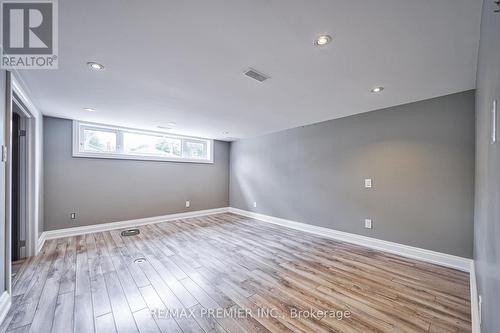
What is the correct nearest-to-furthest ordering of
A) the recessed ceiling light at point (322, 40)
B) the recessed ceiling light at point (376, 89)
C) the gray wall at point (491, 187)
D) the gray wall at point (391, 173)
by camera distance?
1. the gray wall at point (491, 187)
2. the recessed ceiling light at point (322, 40)
3. the recessed ceiling light at point (376, 89)
4. the gray wall at point (391, 173)

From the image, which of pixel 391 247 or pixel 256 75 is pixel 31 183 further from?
pixel 391 247

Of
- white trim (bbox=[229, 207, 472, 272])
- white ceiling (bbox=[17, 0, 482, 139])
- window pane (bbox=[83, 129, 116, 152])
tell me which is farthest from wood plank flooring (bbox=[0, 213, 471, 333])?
white ceiling (bbox=[17, 0, 482, 139])

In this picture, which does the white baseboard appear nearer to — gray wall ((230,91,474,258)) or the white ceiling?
the white ceiling

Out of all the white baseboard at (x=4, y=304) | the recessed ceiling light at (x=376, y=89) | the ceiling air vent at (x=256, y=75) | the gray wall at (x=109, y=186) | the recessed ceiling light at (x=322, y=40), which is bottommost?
Result: the white baseboard at (x=4, y=304)

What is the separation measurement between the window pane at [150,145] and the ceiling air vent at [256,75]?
370cm

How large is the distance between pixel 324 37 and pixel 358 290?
2430 mm

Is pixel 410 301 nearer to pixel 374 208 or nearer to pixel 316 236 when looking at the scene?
pixel 374 208

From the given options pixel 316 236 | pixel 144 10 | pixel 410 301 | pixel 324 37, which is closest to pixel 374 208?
pixel 316 236

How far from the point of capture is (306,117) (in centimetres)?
365

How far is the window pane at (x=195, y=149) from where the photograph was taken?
5512 millimetres

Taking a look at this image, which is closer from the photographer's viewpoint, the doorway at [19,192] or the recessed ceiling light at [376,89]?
the recessed ceiling light at [376,89]

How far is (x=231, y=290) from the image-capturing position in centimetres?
204

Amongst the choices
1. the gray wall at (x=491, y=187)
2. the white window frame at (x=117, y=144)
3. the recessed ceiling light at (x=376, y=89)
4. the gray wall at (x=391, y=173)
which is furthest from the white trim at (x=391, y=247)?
the white window frame at (x=117, y=144)

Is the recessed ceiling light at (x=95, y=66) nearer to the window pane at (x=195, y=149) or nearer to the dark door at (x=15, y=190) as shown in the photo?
the dark door at (x=15, y=190)
